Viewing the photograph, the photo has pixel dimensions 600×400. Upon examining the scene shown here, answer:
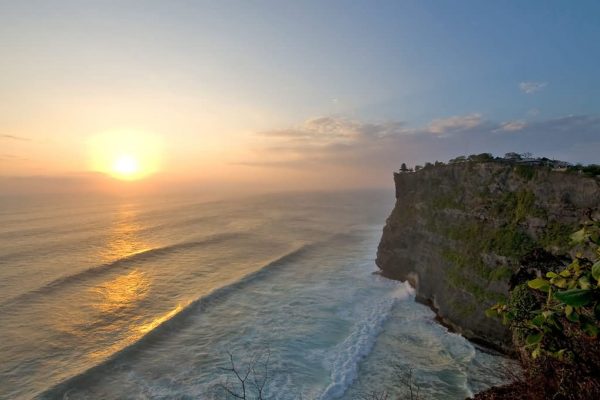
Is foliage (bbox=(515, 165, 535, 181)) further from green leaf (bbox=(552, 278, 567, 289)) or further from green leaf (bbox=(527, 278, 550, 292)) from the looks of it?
green leaf (bbox=(552, 278, 567, 289))

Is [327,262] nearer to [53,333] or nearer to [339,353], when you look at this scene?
[339,353]

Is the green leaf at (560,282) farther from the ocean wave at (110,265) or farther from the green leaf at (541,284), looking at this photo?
the ocean wave at (110,265)

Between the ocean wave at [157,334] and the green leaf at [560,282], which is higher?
the green leaf at [560,282]

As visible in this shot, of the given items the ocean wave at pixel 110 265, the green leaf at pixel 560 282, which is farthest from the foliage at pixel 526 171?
the ocean wave at pixel 110 265

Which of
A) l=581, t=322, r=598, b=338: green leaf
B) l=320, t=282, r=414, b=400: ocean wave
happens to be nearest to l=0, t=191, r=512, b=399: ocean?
l=320, t=282, r=414, b=400: ocean wave

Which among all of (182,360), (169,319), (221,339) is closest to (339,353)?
(221,339)

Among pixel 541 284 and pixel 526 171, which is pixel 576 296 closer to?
pixel 541 284

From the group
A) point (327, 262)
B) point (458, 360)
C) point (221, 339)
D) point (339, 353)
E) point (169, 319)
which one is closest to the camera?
point (458, 360)
